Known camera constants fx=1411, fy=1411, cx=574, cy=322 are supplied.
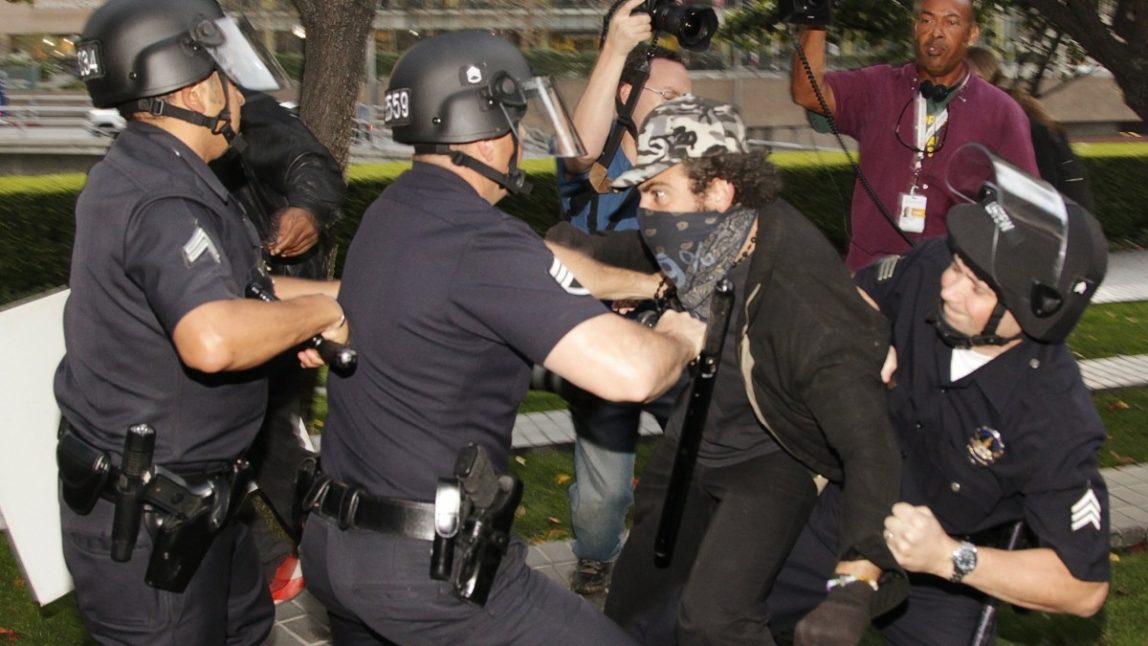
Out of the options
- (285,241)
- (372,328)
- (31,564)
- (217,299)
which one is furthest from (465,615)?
(285,241)

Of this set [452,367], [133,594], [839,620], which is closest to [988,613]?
[839,620]

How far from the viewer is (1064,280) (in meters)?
3.26

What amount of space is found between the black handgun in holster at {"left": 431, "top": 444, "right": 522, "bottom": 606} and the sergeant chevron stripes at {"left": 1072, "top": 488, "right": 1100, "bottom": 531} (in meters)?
1.38

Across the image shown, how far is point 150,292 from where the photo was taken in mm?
3150

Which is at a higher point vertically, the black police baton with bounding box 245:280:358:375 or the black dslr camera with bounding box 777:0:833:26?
the black dslr camera with bounding box 777:0:833:26

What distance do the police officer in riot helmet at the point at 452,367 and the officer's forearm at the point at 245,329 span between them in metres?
0.09

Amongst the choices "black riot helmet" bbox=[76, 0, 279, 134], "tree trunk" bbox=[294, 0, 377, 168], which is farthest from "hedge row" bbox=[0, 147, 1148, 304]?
"black riot helmet" bbox=[76, 0, 279, 134]

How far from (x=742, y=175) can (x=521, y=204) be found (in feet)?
32.3

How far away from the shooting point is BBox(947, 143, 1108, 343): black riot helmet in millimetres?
3266

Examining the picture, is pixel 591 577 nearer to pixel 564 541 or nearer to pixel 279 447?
pixel 564 541

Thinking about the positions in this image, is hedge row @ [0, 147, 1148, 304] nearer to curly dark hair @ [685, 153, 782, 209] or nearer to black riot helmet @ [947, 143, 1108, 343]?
curly dark hair @ [685, 153, 782, 209]

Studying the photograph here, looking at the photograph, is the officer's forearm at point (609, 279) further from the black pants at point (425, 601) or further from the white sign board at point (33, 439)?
the white sign board at point (33, 439)

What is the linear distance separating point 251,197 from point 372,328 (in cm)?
202

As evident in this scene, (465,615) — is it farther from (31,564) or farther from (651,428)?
(651,428)
